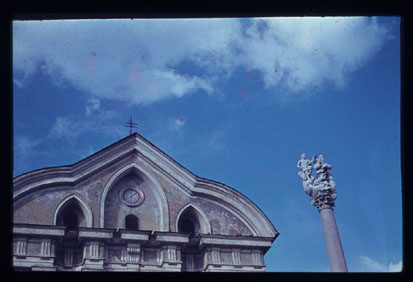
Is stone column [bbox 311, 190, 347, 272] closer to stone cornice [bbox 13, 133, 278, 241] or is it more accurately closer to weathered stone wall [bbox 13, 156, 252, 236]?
stone cornice [bbox 13, 133, 278, 241]

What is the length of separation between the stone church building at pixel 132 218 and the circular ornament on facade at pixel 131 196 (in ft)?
0.07

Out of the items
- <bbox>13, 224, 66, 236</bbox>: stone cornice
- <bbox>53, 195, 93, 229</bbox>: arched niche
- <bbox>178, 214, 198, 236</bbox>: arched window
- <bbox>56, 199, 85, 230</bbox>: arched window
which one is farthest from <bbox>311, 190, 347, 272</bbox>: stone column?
<bbox>13, 224, 66, 236</bbox>: stone cornice

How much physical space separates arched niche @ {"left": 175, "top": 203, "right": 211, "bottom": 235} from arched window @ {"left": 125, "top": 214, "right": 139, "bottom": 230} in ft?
2.98

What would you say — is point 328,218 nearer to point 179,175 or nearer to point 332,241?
point 332,241

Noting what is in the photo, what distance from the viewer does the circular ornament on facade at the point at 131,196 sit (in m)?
12.8

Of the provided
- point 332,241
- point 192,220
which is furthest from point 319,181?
point 192,220

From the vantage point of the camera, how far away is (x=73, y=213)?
1252cm

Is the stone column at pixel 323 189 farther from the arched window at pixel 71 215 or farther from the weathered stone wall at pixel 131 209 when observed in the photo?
the arched window at pixel 71 215

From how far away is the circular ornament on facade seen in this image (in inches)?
504
